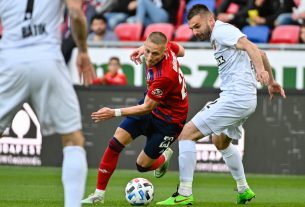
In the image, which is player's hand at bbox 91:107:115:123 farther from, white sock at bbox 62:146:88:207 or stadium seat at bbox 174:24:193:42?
stadium seat at bbox 174:24:193:42

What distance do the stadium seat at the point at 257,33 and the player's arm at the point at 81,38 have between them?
11.8 m

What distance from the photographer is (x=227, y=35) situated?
33.6ft

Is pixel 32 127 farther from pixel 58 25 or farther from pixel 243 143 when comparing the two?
pixel 58 25

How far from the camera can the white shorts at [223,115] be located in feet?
34.2

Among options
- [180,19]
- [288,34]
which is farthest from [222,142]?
[180,19]

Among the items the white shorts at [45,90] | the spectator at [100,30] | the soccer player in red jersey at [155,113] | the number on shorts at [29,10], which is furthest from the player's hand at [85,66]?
the spectator at [100,30]

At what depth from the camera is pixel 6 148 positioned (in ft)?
53.6

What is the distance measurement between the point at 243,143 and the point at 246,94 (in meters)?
5.27

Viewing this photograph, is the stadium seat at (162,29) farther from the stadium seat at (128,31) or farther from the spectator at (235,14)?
the spectator at (235,14)

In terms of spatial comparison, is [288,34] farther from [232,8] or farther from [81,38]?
[81,38]

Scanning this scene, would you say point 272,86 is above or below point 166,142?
above

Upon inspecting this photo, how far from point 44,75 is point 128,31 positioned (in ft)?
40.5

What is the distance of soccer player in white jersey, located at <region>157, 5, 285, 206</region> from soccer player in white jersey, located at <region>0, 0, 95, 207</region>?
320 centimetres

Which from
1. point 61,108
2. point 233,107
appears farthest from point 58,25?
point 233,107
